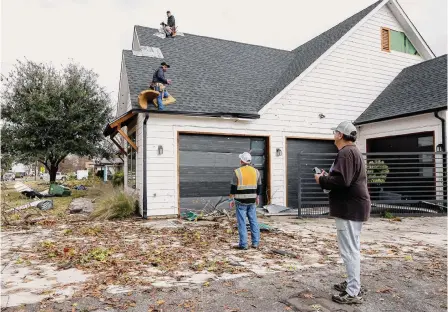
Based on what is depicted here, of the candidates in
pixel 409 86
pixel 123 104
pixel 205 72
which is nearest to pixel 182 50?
pixel 205 72

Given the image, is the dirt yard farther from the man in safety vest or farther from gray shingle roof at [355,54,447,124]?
gray shingle roof at [355,54,447,124]

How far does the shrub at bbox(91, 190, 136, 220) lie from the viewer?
9672 mm

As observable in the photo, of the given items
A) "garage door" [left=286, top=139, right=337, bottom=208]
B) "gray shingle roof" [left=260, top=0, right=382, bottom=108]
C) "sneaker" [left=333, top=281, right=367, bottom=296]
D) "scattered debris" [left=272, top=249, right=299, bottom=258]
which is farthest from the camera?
"gray shingle roof" [left=260, top=0, right=382, bottom=108]

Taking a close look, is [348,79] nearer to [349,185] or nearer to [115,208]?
[115,208]

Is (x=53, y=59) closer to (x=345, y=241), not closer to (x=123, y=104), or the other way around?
(x=123, y=104)

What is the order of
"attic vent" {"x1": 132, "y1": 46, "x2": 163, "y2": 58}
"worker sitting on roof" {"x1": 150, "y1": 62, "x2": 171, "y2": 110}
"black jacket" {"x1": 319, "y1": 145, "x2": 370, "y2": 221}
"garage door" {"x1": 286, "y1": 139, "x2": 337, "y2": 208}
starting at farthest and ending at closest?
"attic vent" {"x1": 132, "y1": 46, "x2": 163, "y2": 58}, "garage door" {"x1": 286, "y1": 139, "x2": 337, "y2": 208}, "worker sitting on roof" {"x1": 150, "y1": 62, "x2": 171, "y2": 110}, "black jacket" {"x1": 319, "y1": 145, "x2": 370, "y2": 221}

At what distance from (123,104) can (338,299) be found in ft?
45.0

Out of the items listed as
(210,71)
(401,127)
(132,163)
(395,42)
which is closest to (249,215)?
(132,163)

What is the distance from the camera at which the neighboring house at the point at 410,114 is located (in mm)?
10625

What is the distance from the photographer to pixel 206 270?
467 cm

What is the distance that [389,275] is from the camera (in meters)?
4.54

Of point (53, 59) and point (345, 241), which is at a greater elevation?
point (53, 59)

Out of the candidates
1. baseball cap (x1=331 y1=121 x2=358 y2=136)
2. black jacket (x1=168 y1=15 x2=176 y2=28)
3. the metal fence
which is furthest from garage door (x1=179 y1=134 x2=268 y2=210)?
baseball cap (x1=331 y1=121 x2=358 y2=136)

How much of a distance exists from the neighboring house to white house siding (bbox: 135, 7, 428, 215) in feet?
2.16
